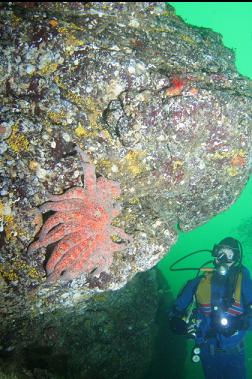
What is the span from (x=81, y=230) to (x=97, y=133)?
4.98 feet

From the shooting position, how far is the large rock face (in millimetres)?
4391

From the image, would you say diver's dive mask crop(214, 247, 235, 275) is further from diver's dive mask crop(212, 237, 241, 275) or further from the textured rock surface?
the textured rock surface

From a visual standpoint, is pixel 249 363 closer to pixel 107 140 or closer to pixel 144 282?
pixel 144 282

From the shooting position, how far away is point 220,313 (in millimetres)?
8273

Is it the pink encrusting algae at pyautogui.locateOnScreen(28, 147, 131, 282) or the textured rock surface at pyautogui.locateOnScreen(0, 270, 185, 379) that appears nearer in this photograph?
the pink encrusting algae at pyautogui.locateOnScreen(28, 147, 131, 282)

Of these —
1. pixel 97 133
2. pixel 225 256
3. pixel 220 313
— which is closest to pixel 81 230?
pixel 97 133

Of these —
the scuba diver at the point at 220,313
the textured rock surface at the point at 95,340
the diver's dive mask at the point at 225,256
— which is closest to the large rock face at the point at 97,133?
the textured rock surface at the point at 95,340

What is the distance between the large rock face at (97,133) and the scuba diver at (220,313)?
397 cm

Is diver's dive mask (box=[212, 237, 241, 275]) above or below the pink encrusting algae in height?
above

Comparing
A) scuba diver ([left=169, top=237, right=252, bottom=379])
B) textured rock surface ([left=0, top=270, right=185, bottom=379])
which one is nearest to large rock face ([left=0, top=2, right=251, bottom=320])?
textured rock surface ([left=0, top=270, right=185, bottom=379])

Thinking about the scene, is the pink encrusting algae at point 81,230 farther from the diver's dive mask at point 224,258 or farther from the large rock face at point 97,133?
the diver's dive mask at point 224,258

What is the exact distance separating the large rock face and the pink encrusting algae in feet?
0.05

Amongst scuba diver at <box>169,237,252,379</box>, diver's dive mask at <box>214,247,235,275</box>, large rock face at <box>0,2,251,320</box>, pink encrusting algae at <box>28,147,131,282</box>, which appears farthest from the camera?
diver's dive mask at <box>214,247,235,275</box>

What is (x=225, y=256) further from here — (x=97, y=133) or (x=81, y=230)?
(x=97, y=133)
